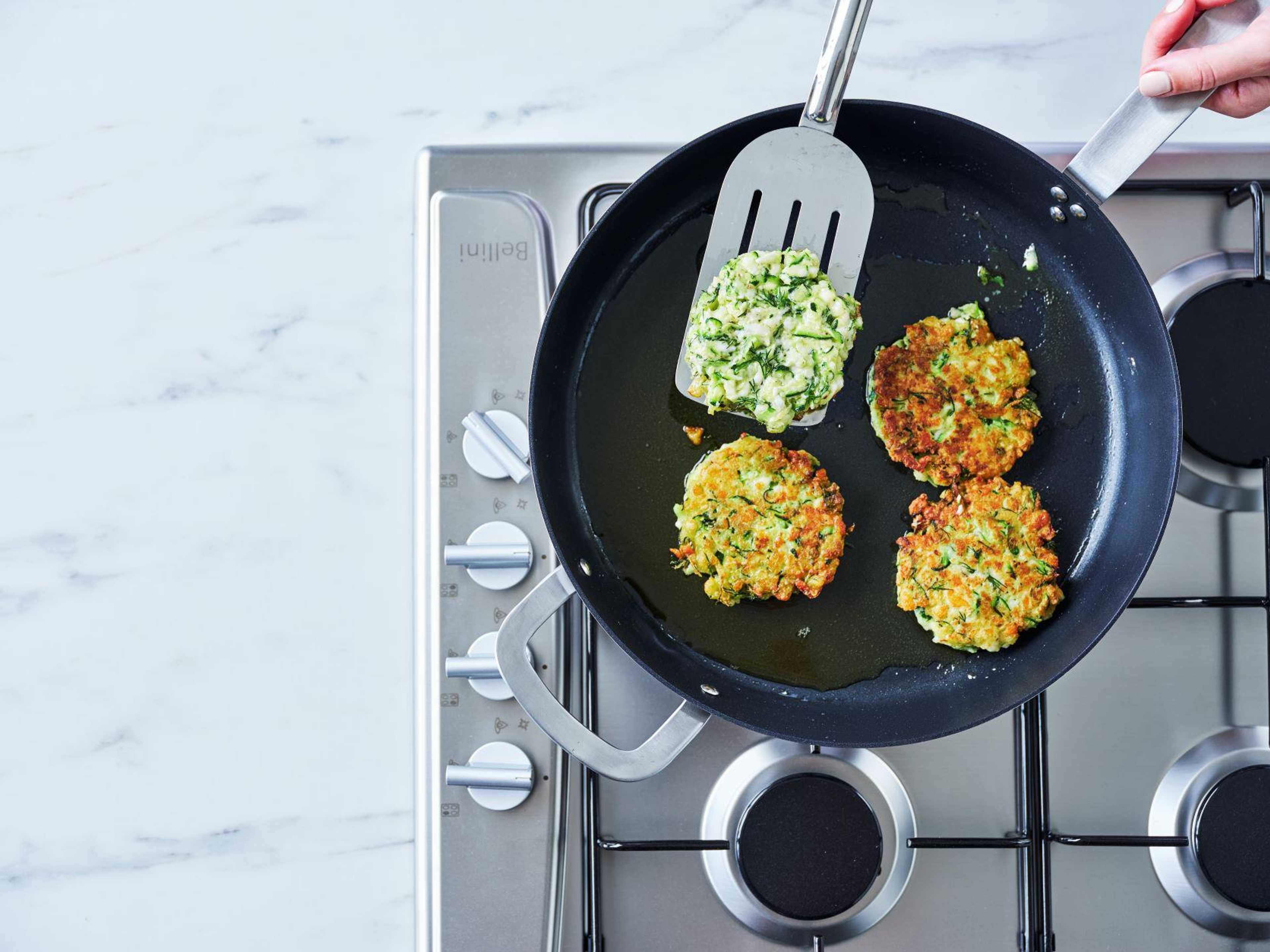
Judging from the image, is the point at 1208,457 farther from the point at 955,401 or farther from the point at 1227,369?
the point at 955,401

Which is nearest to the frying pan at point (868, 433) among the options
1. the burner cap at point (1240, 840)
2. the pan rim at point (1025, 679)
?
the pan rim at point (1025, 679)

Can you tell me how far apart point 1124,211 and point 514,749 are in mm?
864

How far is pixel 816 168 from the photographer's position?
91 cm

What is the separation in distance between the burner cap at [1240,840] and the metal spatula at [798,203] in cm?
64

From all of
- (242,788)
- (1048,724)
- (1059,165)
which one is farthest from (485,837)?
(1059,165)

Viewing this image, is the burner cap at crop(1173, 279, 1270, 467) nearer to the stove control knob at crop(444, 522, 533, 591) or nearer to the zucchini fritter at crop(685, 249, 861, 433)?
the zucchini fritter at crop(685, 249, 861, 433)

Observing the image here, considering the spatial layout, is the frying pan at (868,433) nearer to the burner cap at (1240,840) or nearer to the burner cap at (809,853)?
the burner cap at (809,853)

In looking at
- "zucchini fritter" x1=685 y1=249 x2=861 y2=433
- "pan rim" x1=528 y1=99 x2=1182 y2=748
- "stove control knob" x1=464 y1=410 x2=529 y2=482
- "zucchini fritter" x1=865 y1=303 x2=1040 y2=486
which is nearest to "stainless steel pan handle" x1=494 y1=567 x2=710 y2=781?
"pan rim" x1=528 y1=99 x2=1182 y2=748

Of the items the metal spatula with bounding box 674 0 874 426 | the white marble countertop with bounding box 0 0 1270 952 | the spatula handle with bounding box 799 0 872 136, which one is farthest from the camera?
the white marble countertop with bounding box 0 0 1270 952

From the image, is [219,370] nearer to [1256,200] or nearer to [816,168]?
[816,168]

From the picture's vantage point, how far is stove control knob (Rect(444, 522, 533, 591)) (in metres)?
0.96

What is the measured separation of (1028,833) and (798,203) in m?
0.68

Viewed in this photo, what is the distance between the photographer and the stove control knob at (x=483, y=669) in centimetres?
95

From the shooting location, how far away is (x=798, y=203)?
92 cm
